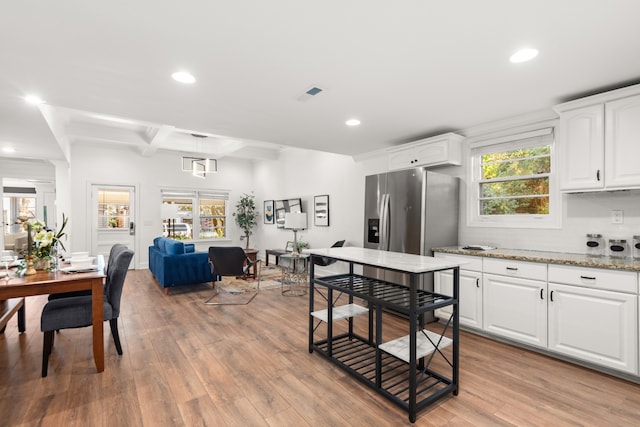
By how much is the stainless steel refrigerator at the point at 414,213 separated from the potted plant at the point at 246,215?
497 cm

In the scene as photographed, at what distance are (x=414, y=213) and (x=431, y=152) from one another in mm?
857

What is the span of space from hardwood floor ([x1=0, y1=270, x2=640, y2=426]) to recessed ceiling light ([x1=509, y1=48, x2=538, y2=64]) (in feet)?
7.70

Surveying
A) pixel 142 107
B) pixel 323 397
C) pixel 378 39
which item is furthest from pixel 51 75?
pixel 323 397

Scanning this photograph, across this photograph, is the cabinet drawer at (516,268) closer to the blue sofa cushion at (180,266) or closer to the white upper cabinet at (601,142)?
the white upper cabinet at (601,142)

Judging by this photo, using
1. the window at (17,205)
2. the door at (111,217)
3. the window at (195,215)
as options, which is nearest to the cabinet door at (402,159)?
the window at (195,215)

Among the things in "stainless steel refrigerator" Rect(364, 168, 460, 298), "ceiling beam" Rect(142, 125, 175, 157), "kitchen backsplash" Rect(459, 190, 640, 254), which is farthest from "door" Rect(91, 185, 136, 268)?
"kitchen backsplash" Rect(459, 190, 640, 254)

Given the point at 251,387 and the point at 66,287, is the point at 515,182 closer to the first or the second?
the point at 251,387

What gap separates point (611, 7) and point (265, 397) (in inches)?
121

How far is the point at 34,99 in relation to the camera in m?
2.82

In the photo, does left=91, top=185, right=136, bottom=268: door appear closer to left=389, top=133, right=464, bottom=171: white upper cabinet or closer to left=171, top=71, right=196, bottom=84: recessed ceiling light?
left=171, top=71, right=196, bottom=84: recessed ceiling light

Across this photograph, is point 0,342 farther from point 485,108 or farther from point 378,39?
point 485,108

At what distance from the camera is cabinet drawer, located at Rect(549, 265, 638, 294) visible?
91.2 inches

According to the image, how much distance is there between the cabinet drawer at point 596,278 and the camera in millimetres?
2316

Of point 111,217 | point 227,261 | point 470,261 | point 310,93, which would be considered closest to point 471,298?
point 470,261
